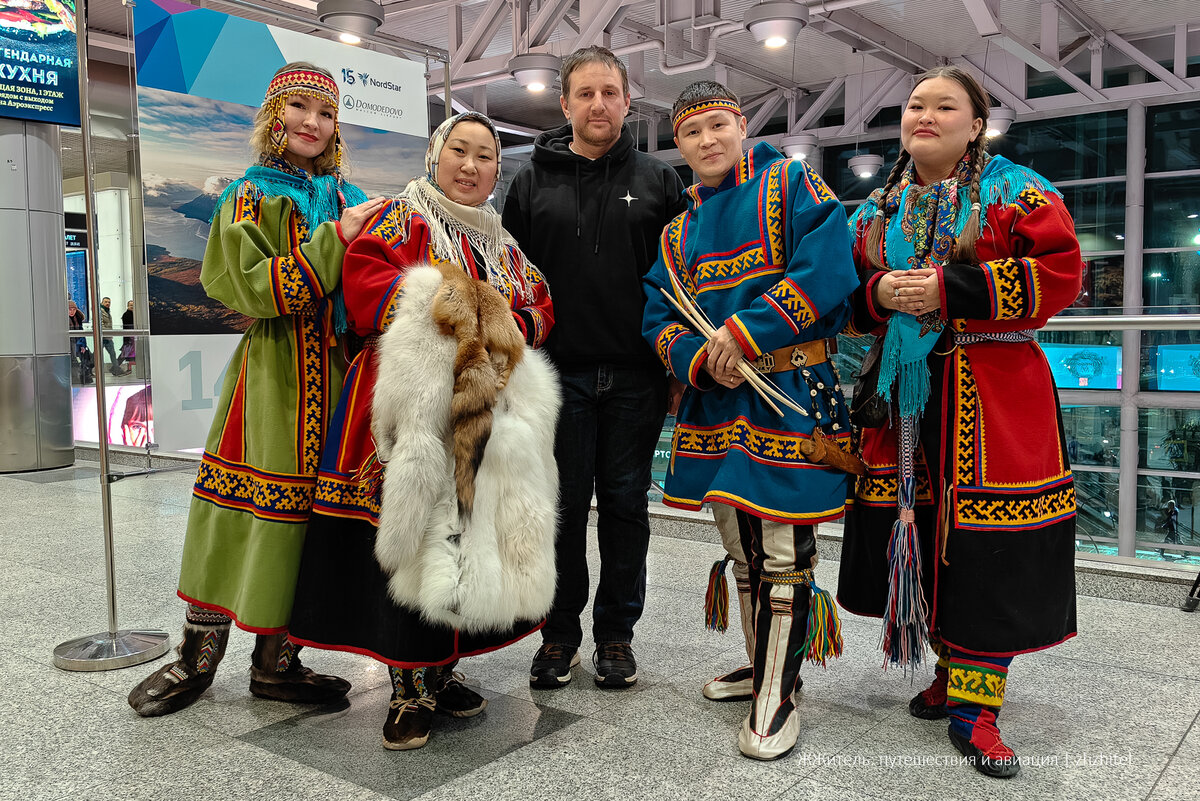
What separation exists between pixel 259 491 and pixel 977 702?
1802mm

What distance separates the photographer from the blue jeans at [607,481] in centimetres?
275

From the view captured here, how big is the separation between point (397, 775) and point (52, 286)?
23.5ft

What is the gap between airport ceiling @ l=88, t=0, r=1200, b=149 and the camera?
9.14 metres

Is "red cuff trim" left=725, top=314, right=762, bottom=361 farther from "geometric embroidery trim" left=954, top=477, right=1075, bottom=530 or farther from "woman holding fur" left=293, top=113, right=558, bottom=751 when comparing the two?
"geometric embroidery trim" left=954, top=477, right=1075, bottom=530

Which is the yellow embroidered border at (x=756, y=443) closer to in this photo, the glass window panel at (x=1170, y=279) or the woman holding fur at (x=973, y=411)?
the woman holding fur at (x=973, y=411)

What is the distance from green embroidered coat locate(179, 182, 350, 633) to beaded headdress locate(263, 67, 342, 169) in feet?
0.49

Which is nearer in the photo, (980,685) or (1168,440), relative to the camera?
(980,685)

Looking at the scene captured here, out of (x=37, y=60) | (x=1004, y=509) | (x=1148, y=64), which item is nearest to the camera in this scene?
(x=1004, y=509)

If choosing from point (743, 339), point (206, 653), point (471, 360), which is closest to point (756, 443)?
point (743, 339)

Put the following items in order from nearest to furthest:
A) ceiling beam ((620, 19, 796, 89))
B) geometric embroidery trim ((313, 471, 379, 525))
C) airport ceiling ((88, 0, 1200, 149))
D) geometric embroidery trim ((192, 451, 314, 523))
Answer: geometric embroidery trim ((313, 471, 379, 525)) → geometric embroidery trim ((192, 451, 314, 523)) → airport ceiling ((88, 0, 1200, 149)) → ceiling beam ((620, 19, 796, 89))

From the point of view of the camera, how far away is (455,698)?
250 centimetres

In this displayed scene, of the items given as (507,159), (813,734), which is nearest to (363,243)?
(813,734)

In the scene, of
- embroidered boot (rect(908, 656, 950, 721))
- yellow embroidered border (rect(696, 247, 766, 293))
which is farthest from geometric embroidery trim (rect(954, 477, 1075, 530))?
yellow embroidered border (rect(696, 247, 766, 293))

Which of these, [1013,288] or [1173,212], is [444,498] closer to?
[1013,288]
